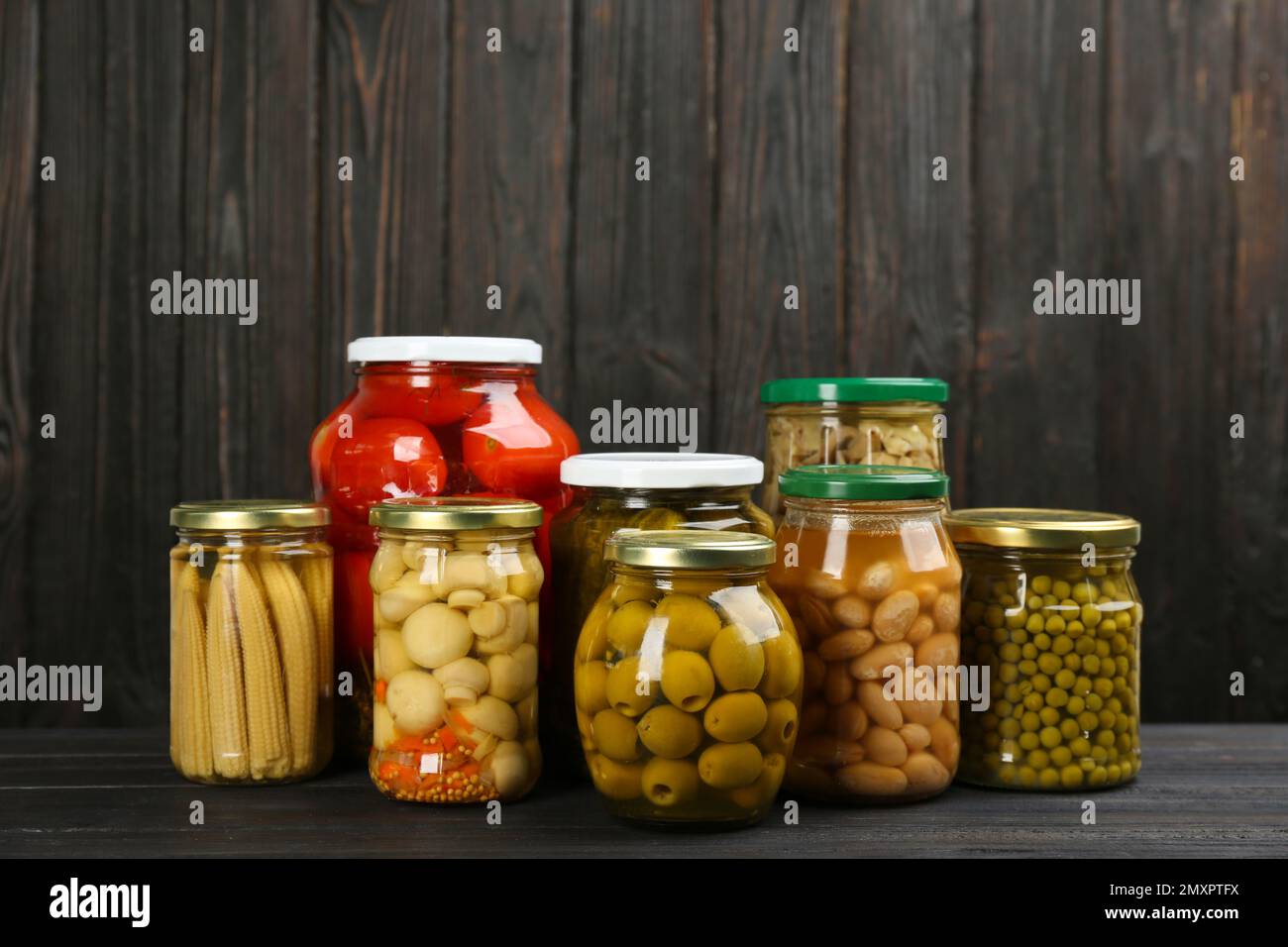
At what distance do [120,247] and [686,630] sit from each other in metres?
0.79

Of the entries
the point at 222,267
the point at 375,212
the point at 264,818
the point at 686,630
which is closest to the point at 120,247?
the point at 222,267

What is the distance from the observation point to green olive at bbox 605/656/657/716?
83 cm

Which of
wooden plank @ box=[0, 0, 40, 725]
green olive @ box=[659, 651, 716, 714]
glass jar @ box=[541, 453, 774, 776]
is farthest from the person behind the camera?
wooden plank @ box=[0, 0, 40, 725]

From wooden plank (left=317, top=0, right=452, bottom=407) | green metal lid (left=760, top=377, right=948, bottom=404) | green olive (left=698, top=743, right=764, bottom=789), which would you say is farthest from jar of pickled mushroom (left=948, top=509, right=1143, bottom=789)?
wooden plank (left=317, top=0, right=452, bottom=407)

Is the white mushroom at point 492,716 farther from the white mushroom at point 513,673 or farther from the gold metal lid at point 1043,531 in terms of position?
the gold metal lid at point 1043,531

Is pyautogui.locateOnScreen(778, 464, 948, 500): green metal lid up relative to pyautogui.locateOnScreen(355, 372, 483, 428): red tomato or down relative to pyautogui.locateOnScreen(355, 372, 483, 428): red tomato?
down

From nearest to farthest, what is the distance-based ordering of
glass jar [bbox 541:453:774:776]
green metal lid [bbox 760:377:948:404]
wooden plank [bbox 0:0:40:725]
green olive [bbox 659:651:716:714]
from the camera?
green olive [bbox 659:651:716:714], glass jar [bbox 541:453:774:776], green metal lid [bbox 760:377:948:404], wooden plank [bbox 0:0:40:725]

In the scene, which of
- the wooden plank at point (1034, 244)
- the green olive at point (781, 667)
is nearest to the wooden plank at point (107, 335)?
the green olive at point (781, 667)

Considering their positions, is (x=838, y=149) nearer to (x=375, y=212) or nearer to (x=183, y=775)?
(x=375, y=212)

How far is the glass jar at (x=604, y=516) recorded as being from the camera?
922 mm

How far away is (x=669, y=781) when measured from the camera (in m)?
0.84

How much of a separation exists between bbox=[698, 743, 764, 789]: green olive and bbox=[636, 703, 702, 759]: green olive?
0.04 ft

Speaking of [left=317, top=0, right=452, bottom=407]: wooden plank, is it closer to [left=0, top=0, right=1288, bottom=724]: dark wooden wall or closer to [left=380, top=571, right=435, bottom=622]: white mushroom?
[left=0, top=0, right=1288, bottom=724]: dark wooden wall

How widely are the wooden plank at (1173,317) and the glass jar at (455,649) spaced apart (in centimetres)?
70
